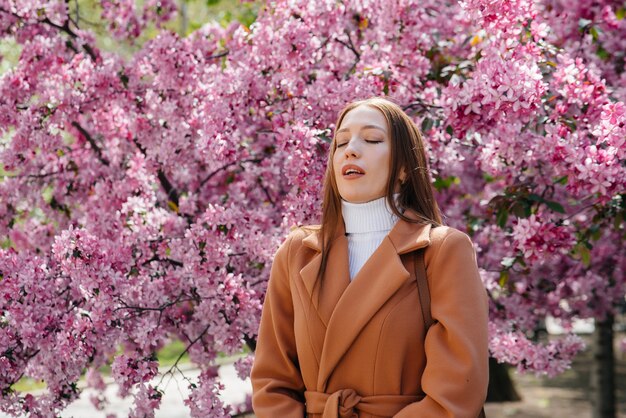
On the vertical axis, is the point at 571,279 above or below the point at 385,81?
below

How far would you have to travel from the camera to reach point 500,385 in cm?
850

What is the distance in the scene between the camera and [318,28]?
4.52 m

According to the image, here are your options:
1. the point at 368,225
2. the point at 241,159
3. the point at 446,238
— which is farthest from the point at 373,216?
the point at 241,159

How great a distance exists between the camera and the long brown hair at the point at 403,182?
263 centimetres

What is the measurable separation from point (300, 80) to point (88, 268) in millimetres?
1514

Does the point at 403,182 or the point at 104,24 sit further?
the point at 104,24

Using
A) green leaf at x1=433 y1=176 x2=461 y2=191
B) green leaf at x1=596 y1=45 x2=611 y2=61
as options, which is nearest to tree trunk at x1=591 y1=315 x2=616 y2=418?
green leaf at x1=433 y1=176 x2=461 y2=191

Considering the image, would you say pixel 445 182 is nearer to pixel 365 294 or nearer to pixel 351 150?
pixel 351 150

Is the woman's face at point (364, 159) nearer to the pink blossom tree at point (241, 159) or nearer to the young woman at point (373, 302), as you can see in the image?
the young woman at point (373, 302)

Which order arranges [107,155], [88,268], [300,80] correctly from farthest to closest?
[107,155] < [300,80] < [88,268]

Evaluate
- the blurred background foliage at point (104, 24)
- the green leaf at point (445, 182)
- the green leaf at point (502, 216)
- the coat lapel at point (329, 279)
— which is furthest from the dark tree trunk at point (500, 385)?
the coat lapel at point (329, 279)

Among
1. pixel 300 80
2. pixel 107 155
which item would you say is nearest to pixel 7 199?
pixel 107 155

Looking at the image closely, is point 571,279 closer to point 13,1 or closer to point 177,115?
point 177,115

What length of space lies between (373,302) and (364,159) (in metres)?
0.47
